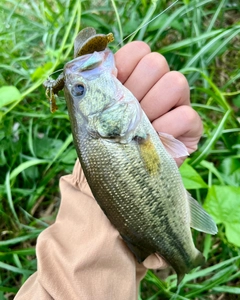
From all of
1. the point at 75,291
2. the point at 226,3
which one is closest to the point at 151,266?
the point at 75,291

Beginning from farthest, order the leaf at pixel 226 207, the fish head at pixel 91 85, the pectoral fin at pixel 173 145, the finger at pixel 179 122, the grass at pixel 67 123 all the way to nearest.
Answer: the grass at pixel 67 123 < the leaf at pixel 226 207 < the finger at pixel 179 122 < the pectoral fin at pixel 173 145 < the fish head at pixel 91 85

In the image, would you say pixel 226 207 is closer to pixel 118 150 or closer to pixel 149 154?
pixel 149 154

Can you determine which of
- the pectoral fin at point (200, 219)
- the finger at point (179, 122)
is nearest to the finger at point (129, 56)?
the finger at point (179, 122)

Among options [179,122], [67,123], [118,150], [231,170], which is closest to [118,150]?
[118,150]

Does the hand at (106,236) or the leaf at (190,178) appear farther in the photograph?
the leaf at (190,178)

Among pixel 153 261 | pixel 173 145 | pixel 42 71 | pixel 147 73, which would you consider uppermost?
pixel 42 71

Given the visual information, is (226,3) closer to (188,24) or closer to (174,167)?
(188,24)

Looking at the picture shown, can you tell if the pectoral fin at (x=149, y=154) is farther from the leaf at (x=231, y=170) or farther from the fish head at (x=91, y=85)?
the leaf at (x=231, y=170)
